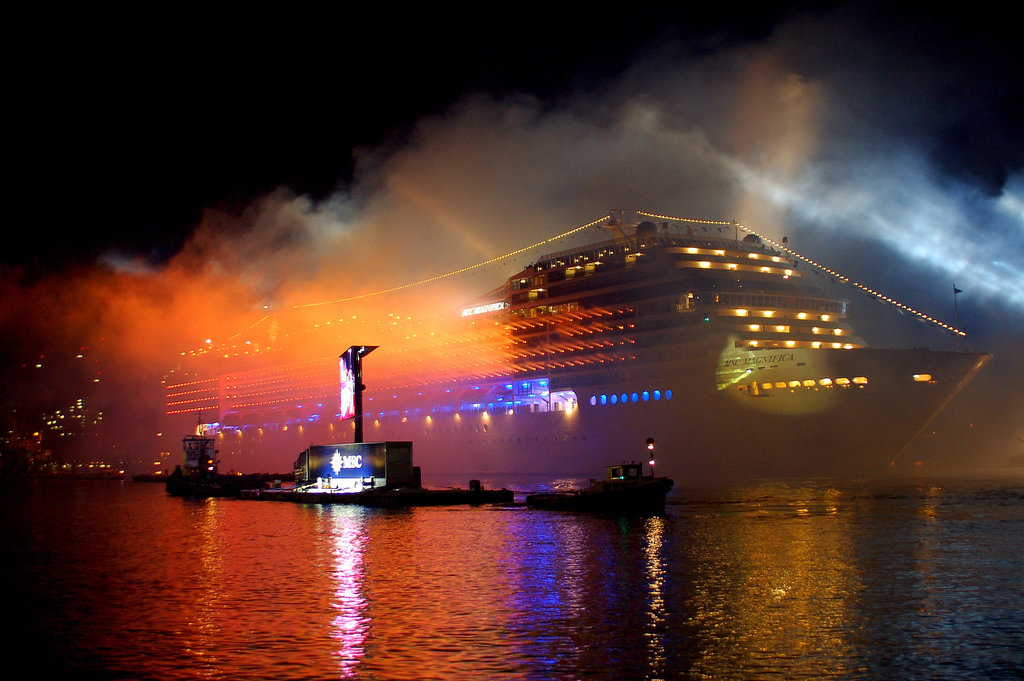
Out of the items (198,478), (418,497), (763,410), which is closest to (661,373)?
(763,410)

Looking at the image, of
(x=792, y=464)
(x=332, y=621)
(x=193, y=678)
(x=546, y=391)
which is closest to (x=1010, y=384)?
(x=792, y=464)

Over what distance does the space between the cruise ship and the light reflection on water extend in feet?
51.5

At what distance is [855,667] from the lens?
12516mm

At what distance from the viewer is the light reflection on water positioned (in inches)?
518

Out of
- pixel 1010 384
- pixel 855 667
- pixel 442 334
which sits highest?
Answer: pixel 442 334

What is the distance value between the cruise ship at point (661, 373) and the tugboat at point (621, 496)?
1447 cm

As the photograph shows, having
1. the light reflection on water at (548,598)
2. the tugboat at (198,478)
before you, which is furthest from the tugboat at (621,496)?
the tugboat at (198,478)

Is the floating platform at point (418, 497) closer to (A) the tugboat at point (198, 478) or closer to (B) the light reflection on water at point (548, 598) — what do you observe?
(B) the light reflection on water at point (548, 598)

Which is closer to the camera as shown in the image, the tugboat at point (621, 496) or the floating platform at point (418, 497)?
the tugboat at point (621, 496)

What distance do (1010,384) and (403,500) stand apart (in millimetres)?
35270

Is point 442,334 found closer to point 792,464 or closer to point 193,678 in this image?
point 792,464

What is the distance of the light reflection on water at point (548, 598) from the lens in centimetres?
1316

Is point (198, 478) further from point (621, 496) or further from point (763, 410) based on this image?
point (763, 410)

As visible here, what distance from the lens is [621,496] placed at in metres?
38.0
